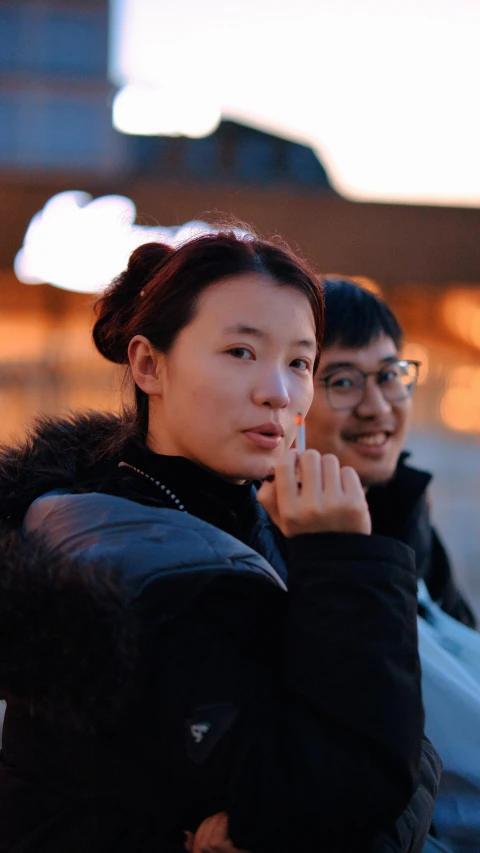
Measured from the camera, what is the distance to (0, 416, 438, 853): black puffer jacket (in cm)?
87

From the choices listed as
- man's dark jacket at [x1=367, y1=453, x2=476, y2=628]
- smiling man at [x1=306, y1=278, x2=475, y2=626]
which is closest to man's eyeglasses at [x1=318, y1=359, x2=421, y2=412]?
smiling man at [x1=306, y1=278, x2=475, y2=626]

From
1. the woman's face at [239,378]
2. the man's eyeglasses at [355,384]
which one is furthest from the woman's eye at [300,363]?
the man's eyeglasses at [355,384]

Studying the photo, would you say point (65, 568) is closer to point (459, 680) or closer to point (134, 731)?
point (134, 731)

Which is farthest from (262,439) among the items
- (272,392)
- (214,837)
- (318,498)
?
(214,837)

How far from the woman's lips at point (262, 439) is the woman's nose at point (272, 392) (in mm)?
40

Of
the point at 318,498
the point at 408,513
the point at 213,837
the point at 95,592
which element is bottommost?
the point at 213,837

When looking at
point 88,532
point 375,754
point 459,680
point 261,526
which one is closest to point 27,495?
point 88,532

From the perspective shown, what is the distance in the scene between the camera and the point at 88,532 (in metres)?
0.97

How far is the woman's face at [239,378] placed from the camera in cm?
109

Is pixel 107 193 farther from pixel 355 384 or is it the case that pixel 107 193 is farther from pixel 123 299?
pixel 123 299

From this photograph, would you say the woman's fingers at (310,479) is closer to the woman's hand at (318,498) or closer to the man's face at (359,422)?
the woman's hand at (318,498)

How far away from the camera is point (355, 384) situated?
2.00 m

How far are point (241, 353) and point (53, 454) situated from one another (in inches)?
13.4

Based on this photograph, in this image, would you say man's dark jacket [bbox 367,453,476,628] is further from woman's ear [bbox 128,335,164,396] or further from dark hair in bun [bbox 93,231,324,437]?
woman's ear [bbox 128,335,164,396]
